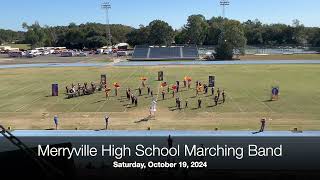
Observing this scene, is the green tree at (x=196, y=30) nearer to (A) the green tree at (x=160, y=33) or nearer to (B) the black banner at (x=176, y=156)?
(A) the green tree at (x=160, y=33)

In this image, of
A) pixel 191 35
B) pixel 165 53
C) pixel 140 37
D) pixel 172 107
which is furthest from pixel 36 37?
pixel 172 107

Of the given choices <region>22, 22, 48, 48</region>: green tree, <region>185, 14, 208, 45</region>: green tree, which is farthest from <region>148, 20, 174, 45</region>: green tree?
<region>22, 22, 48, 48</region>: green tree

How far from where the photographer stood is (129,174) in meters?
12.5

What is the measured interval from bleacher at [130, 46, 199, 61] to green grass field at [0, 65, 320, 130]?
33.6 m

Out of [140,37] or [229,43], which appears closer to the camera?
[229,43]

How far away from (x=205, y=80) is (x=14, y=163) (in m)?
40.5

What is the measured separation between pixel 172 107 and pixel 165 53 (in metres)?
58.7

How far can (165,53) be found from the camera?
90125 millimetres

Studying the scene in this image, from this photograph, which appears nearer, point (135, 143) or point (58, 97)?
point (135, 143)

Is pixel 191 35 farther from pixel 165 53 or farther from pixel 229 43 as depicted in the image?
pixel 229 43

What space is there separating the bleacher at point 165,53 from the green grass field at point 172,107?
3365 centimetres

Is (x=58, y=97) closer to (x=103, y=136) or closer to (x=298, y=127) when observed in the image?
(x=103, y=136)

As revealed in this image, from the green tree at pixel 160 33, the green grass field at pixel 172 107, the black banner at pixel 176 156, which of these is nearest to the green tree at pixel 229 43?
the green grass field at pixel 172 107

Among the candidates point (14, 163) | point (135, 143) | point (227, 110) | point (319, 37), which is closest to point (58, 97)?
point (227, 110)
